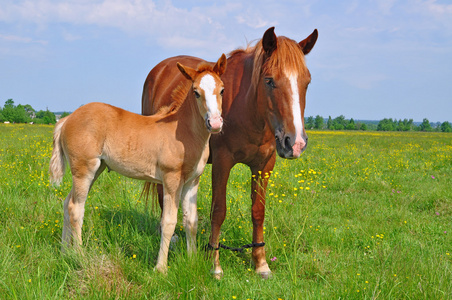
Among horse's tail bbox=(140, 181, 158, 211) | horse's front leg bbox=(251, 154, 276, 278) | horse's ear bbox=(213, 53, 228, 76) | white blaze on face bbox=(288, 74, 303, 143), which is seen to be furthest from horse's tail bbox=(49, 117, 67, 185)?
white blaze on face bbox=(288, 74, 303, 143)

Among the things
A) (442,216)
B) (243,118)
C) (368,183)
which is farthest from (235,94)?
(368,183)

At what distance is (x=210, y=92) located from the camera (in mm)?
2859

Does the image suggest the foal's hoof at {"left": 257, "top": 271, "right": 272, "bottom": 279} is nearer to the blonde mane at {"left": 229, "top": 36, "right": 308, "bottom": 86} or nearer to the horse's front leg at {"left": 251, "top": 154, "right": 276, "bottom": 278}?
the horse's front leg at {"left": 251, "top": 154, "right": 276, "bottom": 278}

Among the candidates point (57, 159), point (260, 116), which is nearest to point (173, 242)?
point (57, 159)

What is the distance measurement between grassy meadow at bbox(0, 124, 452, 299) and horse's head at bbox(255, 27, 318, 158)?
38 centimetres

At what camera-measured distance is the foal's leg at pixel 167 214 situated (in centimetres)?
315

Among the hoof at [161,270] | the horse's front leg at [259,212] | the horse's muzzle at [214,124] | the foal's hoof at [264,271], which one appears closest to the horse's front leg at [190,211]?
the hoof at [161,270]

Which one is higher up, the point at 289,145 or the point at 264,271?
the point at 289,145

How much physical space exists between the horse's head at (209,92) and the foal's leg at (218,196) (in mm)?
627

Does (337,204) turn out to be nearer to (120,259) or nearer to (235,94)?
(235,94)

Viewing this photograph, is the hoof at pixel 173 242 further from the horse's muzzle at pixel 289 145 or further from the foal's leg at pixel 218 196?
the horse's muzzle at pixel 289 145

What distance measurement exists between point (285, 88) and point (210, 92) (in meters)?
0.63

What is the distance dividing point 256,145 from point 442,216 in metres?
4.26

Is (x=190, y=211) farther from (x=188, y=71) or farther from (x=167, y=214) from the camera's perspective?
(x=188, y=71)
